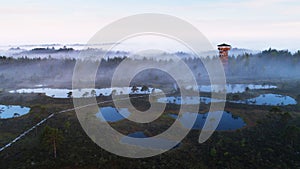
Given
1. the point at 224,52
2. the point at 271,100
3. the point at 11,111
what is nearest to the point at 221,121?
the point at 271,100

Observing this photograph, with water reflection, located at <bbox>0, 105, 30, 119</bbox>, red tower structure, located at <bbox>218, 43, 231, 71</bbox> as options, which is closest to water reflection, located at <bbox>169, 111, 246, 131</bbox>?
water reflection, located at <bbox>0, 105, 30, 119</bbox>

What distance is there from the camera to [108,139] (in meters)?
35.9

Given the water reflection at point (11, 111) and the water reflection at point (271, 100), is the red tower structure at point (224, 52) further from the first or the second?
the water reflection at point (11, 111)

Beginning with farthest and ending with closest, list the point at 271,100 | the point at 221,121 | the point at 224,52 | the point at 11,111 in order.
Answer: the point at 224,52 < the point at 271,100 < the point at 11,111 < the point at 221,121

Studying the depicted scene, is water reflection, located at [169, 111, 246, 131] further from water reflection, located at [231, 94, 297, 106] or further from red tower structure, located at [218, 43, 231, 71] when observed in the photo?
red tower structure, located at [218, 43, 231, 71]

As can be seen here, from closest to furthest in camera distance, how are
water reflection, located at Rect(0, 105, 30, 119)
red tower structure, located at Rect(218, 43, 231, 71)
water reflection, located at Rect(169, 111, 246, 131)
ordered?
water reflection, located at Rect(169, 111, 246, 131), water reflection, located at Rect(0, 105, 30, 119), red tower structure, located at Rect(218, 43, 231, 71)

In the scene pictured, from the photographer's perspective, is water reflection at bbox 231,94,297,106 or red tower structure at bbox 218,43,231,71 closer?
water reflection at bbox 231,94,297,106

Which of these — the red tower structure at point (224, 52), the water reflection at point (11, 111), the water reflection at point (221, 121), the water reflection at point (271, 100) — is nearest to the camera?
the water reflection at point (221, 121)

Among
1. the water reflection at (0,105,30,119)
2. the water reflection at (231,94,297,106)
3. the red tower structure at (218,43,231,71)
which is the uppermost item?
the red tower structure at (218,43,231,71)

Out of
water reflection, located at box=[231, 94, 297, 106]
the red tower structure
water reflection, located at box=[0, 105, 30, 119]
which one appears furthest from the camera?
the red tower structure

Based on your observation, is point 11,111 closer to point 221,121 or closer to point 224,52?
point 221,121

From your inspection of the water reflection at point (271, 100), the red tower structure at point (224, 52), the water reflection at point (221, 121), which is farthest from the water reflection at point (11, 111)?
the red tower structure at point (224, 52)

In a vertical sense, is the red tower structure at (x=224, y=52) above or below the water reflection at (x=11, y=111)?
above

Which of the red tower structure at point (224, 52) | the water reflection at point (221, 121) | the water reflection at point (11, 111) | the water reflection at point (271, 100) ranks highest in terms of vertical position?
the red tower structure at point (224, 52)
